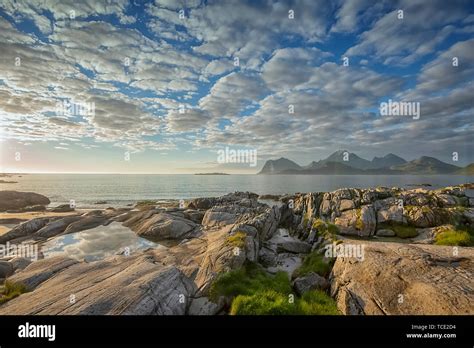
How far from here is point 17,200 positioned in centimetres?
6962

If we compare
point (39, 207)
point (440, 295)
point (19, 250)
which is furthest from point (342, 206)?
point (39, 207)

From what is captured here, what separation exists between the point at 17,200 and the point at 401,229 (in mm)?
101310

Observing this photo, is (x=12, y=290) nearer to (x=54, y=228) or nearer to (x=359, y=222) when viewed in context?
(x=54, y=228)

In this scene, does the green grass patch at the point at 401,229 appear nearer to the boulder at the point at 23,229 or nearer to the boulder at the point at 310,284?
the boulder at the point at 310,284

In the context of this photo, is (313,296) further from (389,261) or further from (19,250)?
(19,250)

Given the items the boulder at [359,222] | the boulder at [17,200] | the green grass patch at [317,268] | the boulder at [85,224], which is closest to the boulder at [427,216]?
the boulder at [359,222]

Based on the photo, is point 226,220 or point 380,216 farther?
point 226,220

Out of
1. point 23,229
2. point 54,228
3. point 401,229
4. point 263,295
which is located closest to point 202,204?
point 54,228

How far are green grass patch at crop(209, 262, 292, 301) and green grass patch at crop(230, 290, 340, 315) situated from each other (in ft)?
5.67

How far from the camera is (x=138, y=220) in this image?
146 feet

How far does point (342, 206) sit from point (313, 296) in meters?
28.8

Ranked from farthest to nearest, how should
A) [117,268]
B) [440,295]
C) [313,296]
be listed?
[117,268] → [313,296] → [440,295]

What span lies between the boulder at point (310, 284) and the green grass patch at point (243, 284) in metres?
0.67
